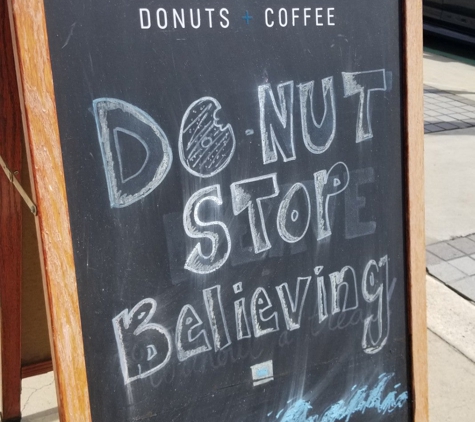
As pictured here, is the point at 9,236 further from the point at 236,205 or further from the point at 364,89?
the point at 364,89

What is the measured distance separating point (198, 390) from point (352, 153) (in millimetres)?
723

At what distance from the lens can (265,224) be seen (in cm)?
170

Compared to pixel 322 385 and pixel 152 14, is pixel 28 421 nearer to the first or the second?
pixel 322 385

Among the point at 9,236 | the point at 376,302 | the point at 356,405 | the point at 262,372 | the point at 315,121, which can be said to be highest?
the point at 315,121

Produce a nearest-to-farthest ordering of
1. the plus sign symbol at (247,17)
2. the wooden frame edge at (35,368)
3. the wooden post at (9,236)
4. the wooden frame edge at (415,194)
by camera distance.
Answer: the plus sign symbol at (247,17)
the wooden post at (9,236)
the wooden frame edge at (415,194)
the wooden frame edge at (35,368)

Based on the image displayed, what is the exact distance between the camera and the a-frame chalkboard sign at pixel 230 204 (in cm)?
143

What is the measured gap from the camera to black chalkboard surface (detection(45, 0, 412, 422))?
1.47 metres

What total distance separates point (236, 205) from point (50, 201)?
1.50 feet

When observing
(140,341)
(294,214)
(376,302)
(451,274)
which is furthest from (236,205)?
(451,274)

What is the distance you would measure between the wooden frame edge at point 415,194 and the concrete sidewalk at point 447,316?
59cm

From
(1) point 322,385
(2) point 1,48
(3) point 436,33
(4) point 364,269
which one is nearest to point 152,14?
(2) point 1,48

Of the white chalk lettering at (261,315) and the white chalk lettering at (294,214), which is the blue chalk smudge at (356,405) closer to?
the white chalk lettering at (261,315)

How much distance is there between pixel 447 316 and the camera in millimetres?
3061

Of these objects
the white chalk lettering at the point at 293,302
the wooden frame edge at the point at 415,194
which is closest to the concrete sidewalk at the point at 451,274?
the wooden frame edge at the point at 415,194
